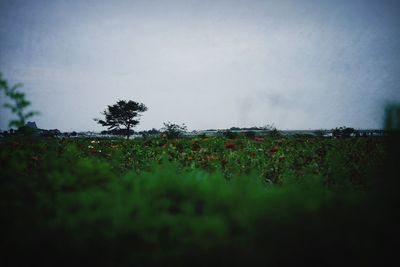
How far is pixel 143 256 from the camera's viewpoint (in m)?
1.32

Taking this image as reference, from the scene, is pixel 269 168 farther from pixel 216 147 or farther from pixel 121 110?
pixel 121 110

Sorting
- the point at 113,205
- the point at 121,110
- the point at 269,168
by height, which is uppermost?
the point at 121,110

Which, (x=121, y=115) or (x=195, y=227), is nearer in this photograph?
(x=195, y=227)

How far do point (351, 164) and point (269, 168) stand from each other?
191cm

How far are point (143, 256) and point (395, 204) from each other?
1.66 meters

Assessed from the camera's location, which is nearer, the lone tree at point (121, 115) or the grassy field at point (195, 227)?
the grassy field at point (195, 227)

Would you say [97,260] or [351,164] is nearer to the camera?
[97,260]

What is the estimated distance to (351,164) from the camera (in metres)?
6.07

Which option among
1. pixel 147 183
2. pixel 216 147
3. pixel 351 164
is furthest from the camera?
pixel 216 147

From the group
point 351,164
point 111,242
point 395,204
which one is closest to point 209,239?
point 111,242

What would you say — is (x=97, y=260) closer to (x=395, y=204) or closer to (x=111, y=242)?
(x=111, y=242)

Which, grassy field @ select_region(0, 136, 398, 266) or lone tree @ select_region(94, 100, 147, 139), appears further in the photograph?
lone tree @ select_region(94, 100, 147, 139)

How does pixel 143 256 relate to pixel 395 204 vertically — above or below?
below

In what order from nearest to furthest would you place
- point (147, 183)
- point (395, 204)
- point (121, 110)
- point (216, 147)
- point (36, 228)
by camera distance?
point (36, 228) < point (395, 204) < point (147, 183) < point (216, 147) < point (121, 110)
